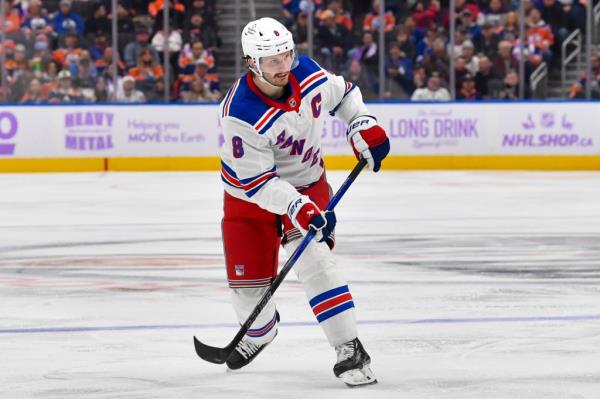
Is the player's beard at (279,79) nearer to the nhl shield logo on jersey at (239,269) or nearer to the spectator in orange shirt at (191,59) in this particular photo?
the nhl shield logo on jersey at (239,269)

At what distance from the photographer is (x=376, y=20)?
57.0 feet

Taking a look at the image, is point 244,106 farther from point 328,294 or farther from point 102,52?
point 102,52

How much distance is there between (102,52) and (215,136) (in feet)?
5.70

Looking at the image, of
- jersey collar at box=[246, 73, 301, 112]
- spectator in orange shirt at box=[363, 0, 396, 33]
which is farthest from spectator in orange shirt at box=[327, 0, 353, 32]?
jersey collar at box=[246, 73, 301, 112]

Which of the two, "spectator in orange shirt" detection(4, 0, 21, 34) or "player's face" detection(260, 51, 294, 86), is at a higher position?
"player's face" detection(260, 51, 294, 86)

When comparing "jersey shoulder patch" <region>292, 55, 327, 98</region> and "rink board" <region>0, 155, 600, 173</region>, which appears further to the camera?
"rink board" <region>0, 155, 600, 173</region>

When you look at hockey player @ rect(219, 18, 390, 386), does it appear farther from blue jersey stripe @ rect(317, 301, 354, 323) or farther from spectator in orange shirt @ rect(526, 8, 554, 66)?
spectator in orange shirt @ rect(526, 8, 554, 66)

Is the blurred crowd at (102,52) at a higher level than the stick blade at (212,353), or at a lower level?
lower

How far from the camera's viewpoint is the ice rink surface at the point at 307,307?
487cm

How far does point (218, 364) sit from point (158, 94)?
12.2 meters

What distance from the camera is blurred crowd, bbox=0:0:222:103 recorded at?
1691 centimetres

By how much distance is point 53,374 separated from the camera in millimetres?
5008

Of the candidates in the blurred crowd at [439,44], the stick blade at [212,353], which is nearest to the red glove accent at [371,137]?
the stick blade at [212,353]

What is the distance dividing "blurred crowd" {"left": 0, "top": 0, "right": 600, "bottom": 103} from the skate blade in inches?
495
